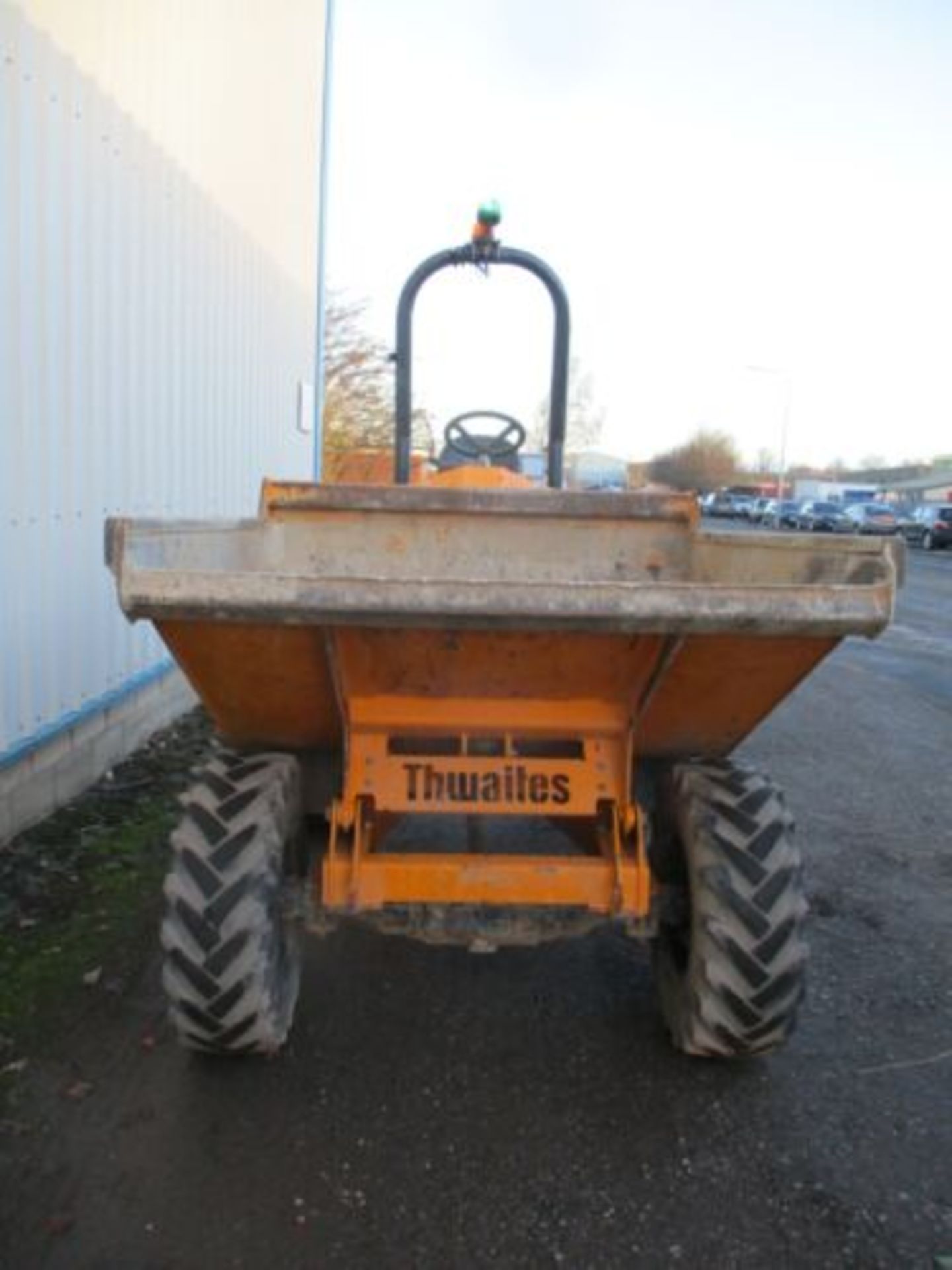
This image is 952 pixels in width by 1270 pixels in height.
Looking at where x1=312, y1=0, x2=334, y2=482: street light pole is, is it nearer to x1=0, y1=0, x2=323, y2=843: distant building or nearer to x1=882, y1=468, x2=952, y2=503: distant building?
x1=0, y1=0, x2=323, y2=843: distant building

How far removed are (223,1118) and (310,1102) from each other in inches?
9.1

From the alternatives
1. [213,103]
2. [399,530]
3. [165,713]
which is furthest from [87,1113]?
[213,103]

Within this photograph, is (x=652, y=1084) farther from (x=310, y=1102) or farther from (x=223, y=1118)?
(x=223, y=1118)

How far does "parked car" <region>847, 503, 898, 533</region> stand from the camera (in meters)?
43.2

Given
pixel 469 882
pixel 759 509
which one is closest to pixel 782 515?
pixel 759 509

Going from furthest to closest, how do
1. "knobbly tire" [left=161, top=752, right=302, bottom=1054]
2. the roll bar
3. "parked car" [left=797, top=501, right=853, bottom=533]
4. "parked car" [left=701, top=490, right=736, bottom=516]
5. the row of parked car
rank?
1. "parked car" [left=701, top=490, right=736, bottom=516]
2. "parked car" [left=797, top=501, right=853, bottom=533]
3. the row of parked car
4. the roll bar
5. "knobbly tire" [left=161, top=752, right=302, bottom=1054]

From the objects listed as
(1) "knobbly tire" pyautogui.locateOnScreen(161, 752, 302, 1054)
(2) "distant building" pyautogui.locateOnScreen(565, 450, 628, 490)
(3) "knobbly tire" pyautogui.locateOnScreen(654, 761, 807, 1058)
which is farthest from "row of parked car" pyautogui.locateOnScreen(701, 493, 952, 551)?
(1) "knobbly tire" pyautogui.locateOnScreen(161, 752, 302, 1054)

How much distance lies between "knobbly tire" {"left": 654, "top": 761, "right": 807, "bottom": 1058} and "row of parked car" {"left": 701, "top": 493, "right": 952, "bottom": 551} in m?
25.2

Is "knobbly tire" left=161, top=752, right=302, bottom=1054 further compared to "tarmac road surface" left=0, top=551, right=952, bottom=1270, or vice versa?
"knobbly tire" left=161, top=752, right=302, bottom=1054

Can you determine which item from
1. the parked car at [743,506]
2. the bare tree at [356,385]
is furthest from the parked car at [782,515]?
the bare tree at [356,385]

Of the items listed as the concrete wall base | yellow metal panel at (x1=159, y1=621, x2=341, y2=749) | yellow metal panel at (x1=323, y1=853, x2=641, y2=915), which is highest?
yellow metal panel at (x1=159, y1=621, x2=341, y2=749)

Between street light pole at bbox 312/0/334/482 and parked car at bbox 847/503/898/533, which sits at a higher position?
street light pole at bbox 312/0/334/482

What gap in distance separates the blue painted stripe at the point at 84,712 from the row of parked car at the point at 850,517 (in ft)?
76.9

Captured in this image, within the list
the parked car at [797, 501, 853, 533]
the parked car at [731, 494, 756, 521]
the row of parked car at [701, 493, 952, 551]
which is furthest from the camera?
the parked car at [731, 494, 756, 521]
